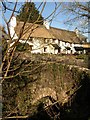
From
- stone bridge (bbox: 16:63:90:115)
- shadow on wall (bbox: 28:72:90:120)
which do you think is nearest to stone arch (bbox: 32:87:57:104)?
stone bridge (bbox: 16:63:90:115)

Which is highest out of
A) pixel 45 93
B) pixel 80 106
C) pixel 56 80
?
pixel 56 80

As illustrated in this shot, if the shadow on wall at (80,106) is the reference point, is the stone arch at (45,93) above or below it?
above

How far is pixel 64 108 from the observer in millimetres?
11836

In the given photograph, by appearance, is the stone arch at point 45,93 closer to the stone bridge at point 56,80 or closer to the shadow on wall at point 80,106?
the stone bridge at point 56,80

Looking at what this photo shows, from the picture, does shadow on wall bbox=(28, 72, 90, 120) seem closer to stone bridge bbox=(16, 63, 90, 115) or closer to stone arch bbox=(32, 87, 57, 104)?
stone bridge bbox=(16, 63, 90, 115)

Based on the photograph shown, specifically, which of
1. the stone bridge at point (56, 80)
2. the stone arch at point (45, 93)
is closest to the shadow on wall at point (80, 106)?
the stone bridge at point (56, 80)

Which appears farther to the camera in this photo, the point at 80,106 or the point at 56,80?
the point at 56,80

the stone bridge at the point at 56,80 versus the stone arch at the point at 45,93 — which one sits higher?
the stone bridge at the point at 56,80

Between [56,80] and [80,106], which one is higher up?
[56,80]

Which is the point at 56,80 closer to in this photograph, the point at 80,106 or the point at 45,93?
the point at 45,93

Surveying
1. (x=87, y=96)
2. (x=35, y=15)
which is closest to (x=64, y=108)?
(x=87, y=96)

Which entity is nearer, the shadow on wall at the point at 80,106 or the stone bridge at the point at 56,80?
the shadow on wall at the point at 80,106

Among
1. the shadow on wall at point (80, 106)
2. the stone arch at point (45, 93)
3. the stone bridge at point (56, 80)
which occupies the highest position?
the stone bridge at point (56, 80)

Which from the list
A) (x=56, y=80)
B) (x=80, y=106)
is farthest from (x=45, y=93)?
(x=80, y=106)
